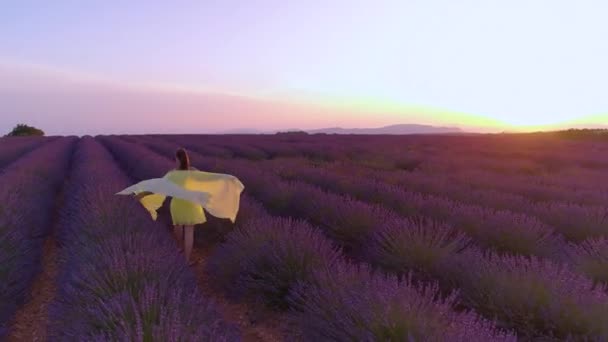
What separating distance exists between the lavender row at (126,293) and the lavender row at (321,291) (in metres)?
0.44

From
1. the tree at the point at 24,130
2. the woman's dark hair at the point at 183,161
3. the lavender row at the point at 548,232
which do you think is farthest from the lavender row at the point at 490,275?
the tree at the point at 24,130

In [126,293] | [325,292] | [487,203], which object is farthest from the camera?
[487,203]

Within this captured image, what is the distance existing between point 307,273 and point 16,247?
230 centimetres

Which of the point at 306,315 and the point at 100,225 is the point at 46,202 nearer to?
the point at 100,225

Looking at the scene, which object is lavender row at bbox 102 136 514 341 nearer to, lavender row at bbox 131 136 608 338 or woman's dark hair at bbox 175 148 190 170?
lavender row at bbox 131 136 608 338

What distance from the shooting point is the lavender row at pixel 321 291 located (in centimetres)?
195

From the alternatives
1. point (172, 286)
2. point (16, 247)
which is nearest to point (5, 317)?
point (16, 247)

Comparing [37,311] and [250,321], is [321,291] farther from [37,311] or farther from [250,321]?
[37,311]

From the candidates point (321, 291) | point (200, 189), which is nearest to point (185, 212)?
point (200, 189)

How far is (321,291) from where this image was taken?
2428 millimetres

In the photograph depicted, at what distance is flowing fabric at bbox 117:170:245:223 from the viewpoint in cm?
379

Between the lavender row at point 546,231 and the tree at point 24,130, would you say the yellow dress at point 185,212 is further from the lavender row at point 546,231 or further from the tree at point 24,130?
the tree at point 24,130

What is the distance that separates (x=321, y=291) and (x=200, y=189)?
6.23 ft

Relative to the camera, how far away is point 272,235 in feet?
11.5
